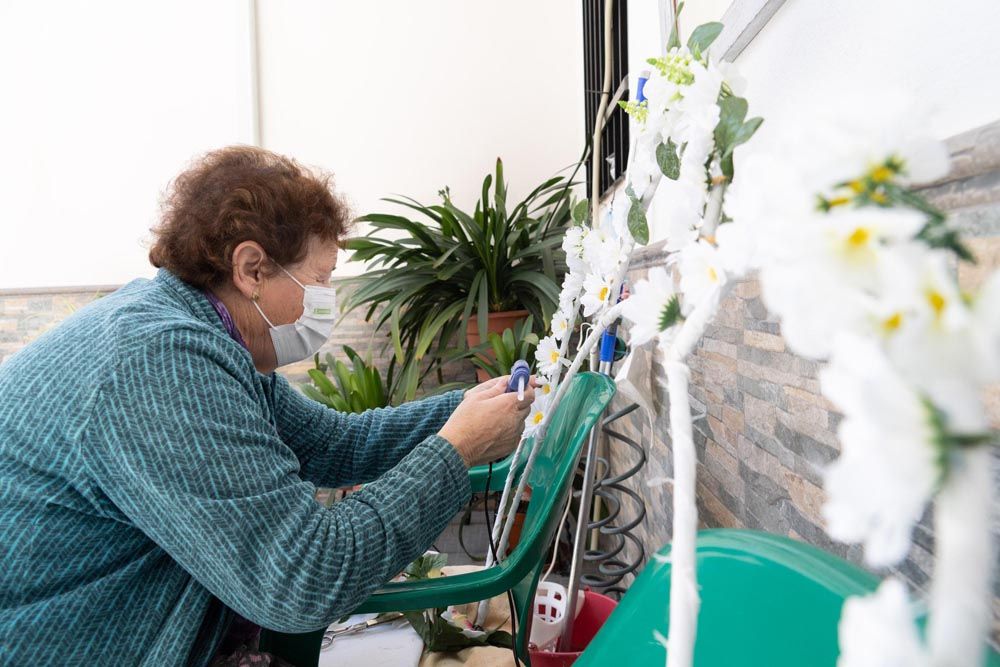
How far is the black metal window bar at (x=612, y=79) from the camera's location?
2137 mm

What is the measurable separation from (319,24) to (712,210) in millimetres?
3530

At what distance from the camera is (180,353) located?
0.88 meters

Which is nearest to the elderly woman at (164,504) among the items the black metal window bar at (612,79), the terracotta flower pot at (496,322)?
the black metal window bar at (612,79)

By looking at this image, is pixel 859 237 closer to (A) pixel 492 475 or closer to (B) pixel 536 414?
(B) pixel 536 414

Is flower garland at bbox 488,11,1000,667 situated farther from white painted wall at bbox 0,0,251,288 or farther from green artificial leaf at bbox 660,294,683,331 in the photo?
white painted wall at bbox 0,0,251,288

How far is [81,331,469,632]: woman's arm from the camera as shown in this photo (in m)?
0.82

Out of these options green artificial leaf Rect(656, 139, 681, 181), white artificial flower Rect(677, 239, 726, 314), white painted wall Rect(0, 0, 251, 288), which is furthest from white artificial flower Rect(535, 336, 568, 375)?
white painted wall Rect(0, 0, 251, 288)

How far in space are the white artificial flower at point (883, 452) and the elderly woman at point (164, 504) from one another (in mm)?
750

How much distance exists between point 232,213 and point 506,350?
4.60ft

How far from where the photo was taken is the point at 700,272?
40cm

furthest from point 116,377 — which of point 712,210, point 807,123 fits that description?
point 807,123

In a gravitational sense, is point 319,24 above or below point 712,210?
above

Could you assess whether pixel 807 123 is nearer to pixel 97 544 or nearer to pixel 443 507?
pixel 443 507

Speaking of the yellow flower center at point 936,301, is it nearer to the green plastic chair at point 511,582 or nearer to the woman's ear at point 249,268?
the green plastic chair at point 511,582
